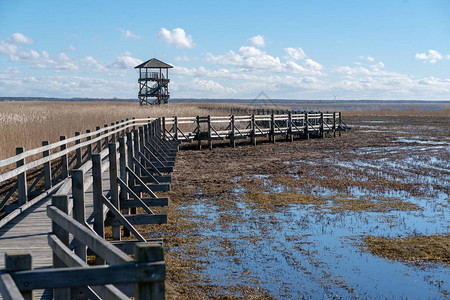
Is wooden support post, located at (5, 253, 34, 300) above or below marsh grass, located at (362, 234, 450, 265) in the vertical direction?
above

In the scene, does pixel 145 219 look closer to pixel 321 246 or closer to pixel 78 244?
pixel 321 246

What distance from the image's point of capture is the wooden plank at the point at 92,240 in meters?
3.27

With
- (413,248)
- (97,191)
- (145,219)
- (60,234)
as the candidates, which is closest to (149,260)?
(60,234)

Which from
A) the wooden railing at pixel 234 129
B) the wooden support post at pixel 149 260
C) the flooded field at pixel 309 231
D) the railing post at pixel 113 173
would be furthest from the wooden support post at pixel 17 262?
the wooden railing at pixel 234 129

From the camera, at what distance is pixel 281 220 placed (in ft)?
37.8

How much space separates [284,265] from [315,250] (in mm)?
1031

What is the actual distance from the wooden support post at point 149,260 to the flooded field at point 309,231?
4.14 m

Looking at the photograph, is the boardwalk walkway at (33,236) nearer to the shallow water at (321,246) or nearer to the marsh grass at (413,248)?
the shallow water at (321,246)

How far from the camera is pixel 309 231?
10578 mm

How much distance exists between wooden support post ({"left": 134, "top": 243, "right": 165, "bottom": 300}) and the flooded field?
13.6ft

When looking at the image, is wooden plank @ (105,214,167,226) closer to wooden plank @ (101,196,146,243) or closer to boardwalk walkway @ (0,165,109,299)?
boardwalk walkway @ (0,165,109,299)

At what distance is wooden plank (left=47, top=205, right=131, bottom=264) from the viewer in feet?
10.7

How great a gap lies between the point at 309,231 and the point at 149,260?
781 centimetres

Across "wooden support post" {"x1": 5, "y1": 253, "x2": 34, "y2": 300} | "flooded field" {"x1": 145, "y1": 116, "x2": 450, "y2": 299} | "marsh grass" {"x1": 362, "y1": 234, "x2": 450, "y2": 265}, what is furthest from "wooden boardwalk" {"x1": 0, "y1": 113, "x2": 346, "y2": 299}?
"marsh grass" {"x1": 362, "y1": 234, "x2": 450, "y2": 265}
